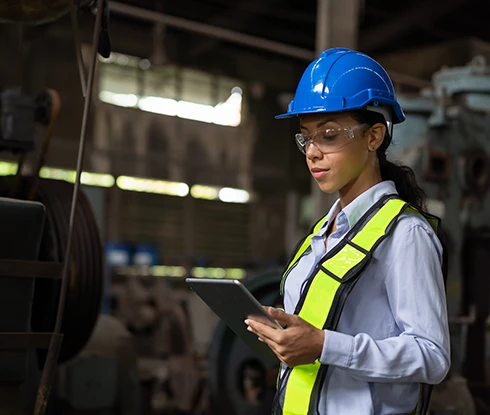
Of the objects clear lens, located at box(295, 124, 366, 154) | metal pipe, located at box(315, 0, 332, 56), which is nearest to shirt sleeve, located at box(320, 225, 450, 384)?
clear lens, located at box(295, 124, 366, 154)

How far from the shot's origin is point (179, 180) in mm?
13961

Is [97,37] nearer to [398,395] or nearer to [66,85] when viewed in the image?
[398,395]

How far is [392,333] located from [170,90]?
12763mm

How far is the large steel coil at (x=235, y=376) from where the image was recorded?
434cm

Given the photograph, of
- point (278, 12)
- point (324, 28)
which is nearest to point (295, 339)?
point (324, 28)

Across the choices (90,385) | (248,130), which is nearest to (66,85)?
(248,130)

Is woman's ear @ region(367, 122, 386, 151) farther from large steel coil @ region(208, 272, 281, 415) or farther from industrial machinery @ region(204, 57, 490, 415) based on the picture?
industrial machinery @ region(204, 57, 490, 415)

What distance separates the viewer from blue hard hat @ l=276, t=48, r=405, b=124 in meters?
1.72

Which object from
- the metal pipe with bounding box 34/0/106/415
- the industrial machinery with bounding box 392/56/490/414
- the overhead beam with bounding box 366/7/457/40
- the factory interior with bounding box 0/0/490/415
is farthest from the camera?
the overhead beam with bounding box 366/7/457/40

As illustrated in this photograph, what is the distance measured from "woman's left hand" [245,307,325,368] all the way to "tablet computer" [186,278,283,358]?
1.1 inches

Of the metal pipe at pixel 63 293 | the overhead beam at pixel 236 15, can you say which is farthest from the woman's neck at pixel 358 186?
the overhead beam at pixel 236 15

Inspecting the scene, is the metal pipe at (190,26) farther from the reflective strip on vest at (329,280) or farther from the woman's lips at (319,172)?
the reflective strip on vest at (329,280)

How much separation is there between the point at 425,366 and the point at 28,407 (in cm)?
198

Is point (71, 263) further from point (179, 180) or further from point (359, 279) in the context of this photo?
point (179, 180)
